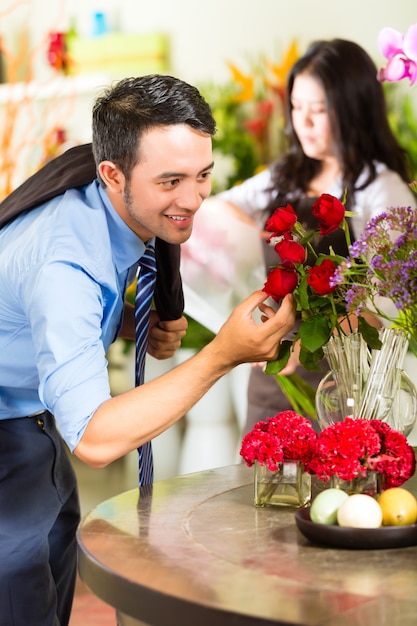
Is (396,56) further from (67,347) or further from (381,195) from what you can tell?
(381,195)

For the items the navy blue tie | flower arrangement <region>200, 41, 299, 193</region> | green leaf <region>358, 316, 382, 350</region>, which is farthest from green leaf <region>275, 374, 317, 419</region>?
flower arrangement <region>200, 41, 299, 193</region>

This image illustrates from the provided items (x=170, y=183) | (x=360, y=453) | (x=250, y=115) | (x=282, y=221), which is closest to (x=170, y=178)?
(x=170, y=183)

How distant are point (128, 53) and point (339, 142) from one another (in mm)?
2426

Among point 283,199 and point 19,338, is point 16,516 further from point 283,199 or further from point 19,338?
point 283,199

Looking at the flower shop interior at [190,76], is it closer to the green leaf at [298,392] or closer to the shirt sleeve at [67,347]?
the green leaf at [298,392]

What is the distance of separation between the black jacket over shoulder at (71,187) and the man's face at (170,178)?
0.14 meters

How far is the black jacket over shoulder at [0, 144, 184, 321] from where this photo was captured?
69.9 inches

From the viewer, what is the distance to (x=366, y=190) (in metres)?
2.83

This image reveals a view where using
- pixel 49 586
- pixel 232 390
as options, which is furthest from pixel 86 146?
pixel 232 390

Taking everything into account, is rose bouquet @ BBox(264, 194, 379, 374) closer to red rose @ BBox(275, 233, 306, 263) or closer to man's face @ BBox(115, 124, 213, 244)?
red rose @ BBox(275, 233, 306, 263)

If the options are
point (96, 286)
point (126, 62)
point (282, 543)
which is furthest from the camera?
point (126, 62)

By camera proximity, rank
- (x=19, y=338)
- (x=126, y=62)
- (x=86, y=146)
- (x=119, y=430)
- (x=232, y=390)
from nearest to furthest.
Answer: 1. (x=119, y=430)
2. (x=19, y=338)
3. (x=86, y=146)
4. (x=232, y=390)
5. (x=126, y=62)

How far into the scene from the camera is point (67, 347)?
1.52 metres

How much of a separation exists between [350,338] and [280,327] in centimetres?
11
